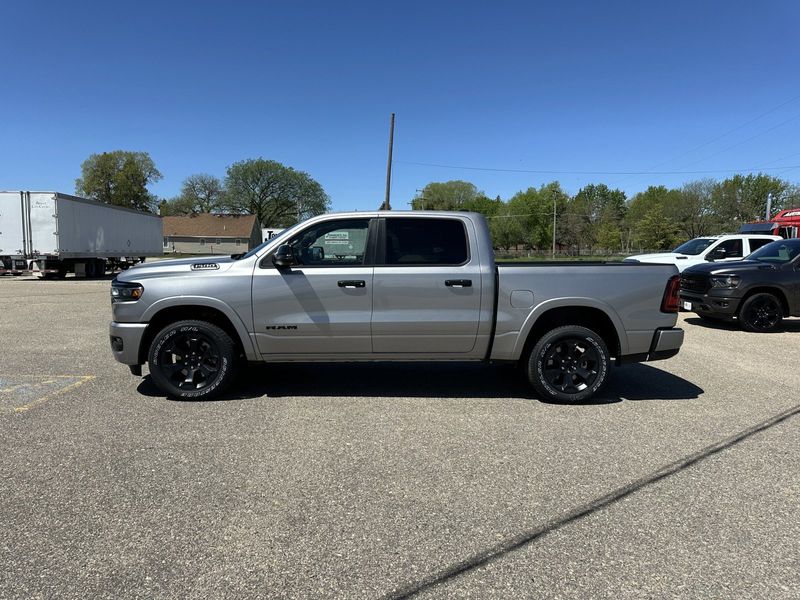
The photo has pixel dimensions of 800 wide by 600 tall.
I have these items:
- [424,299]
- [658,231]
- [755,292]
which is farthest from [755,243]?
[658,231]

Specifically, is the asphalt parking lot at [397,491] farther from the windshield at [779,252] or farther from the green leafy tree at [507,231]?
the green leafy tree at [507,231]

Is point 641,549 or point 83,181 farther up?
point 83,181

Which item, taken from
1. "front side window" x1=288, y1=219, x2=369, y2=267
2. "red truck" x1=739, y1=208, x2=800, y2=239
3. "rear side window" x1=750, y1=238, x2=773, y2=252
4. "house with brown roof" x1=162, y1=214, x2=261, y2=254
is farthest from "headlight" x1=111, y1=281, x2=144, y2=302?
"house with brown roof" x1=162, y1=214, x2=261, y2=254

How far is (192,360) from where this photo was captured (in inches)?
201

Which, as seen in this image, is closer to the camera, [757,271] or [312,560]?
[312,560]

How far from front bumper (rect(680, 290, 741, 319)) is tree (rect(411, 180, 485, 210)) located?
91542 mm

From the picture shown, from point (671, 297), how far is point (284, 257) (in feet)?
12.4

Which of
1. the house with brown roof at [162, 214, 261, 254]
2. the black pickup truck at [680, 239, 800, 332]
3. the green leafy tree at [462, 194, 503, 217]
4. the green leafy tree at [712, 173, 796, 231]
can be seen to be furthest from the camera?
the green leafy tree at [462, 194, 503, 217]

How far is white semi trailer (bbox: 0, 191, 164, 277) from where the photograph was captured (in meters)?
20.3

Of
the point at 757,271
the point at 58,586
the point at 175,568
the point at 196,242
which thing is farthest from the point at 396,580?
the point at 196,242

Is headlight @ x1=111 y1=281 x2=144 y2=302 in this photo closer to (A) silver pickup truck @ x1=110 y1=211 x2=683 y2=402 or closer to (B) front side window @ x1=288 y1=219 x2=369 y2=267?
(A) silver pickup truck @ x1=110 y1=211 x2=683 y2=402

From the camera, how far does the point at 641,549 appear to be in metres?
2.66

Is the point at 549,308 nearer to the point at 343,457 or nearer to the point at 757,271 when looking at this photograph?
the point at 343,457

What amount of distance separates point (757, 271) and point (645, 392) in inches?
221
